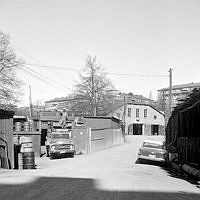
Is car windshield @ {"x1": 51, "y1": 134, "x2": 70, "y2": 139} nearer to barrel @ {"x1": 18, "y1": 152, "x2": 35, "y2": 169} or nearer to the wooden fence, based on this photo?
barrel @ {"x1": 18, "y1": 152, "x2": 35, "y2": 169}

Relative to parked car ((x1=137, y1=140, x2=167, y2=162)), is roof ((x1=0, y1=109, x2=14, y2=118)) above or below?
above

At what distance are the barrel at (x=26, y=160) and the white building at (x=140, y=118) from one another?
5948 centimetres

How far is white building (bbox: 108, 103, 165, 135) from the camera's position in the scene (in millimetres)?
78125

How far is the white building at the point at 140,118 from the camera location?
256 feet

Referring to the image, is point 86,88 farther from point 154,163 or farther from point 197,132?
point 197,132

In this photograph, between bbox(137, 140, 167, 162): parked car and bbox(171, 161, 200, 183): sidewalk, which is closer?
bbox(171, 161, 200, 183): sidewalk

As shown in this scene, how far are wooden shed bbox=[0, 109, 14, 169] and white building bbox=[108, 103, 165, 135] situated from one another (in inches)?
2358

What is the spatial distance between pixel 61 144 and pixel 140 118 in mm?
54391

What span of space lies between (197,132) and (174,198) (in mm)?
7251

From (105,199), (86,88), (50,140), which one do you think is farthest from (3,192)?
(86,88)

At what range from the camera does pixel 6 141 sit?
1730cm

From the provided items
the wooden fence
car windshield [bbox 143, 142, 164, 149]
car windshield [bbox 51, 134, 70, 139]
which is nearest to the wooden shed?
car windshield [bbox 143, 142, 164, 149]

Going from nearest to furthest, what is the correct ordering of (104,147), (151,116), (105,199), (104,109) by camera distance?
(105,199)
(104,147)
(104,109)
(151,116)

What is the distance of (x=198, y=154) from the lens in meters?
14.7
